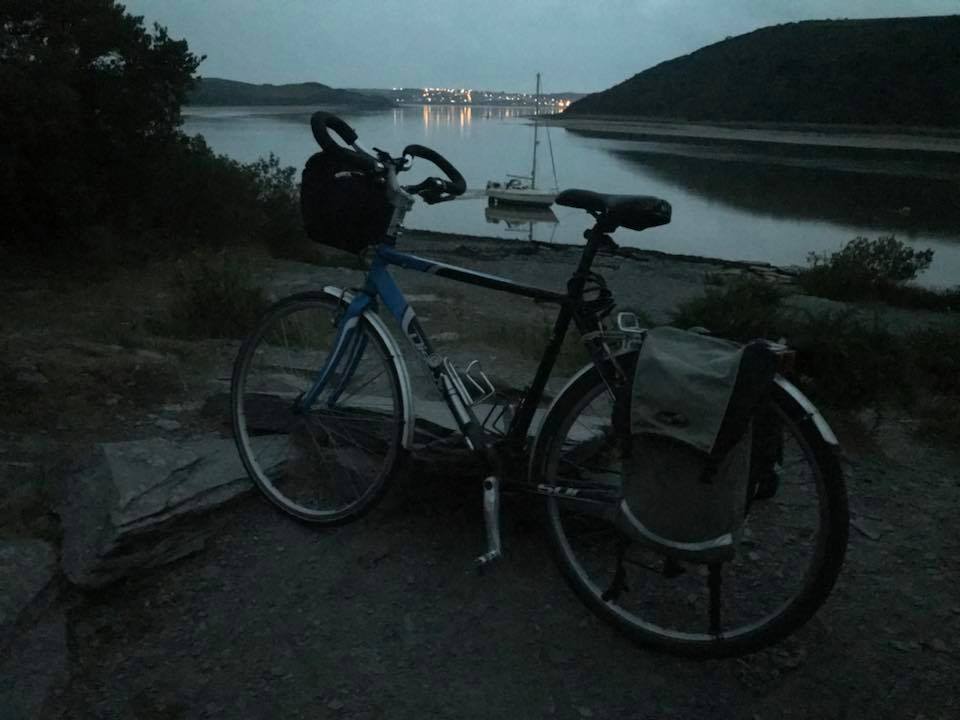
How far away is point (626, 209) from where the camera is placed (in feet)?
7.38

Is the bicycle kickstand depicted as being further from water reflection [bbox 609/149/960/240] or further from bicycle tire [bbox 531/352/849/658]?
water reflection [bbox 609/149/960/240]

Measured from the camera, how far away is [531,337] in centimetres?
641

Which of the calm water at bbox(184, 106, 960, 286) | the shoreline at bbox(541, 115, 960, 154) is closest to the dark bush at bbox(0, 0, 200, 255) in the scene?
the calm water at bbox(184, 106, 960, 286)

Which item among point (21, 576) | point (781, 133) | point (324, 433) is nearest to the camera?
point (21, 576)

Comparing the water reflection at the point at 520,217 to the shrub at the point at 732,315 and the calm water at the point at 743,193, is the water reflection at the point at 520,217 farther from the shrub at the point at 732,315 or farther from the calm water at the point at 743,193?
the shrub at the point at 732,315

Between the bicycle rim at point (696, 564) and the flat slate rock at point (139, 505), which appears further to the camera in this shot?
the flat slate rock at point (139, 505)

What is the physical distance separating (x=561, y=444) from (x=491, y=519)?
31 cm

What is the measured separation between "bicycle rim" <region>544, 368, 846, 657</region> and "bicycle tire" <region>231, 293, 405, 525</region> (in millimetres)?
612

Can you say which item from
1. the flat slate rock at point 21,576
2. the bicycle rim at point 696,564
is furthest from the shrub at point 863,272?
the flat slate rock at point 21,576

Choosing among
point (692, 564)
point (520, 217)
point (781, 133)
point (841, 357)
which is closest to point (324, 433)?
point (692, 564)

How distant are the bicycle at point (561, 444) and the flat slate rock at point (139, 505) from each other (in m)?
0.17

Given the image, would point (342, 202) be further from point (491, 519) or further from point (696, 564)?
point (696, 564)

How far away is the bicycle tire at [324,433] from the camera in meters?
2.83

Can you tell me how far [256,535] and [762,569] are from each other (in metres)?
1.66
